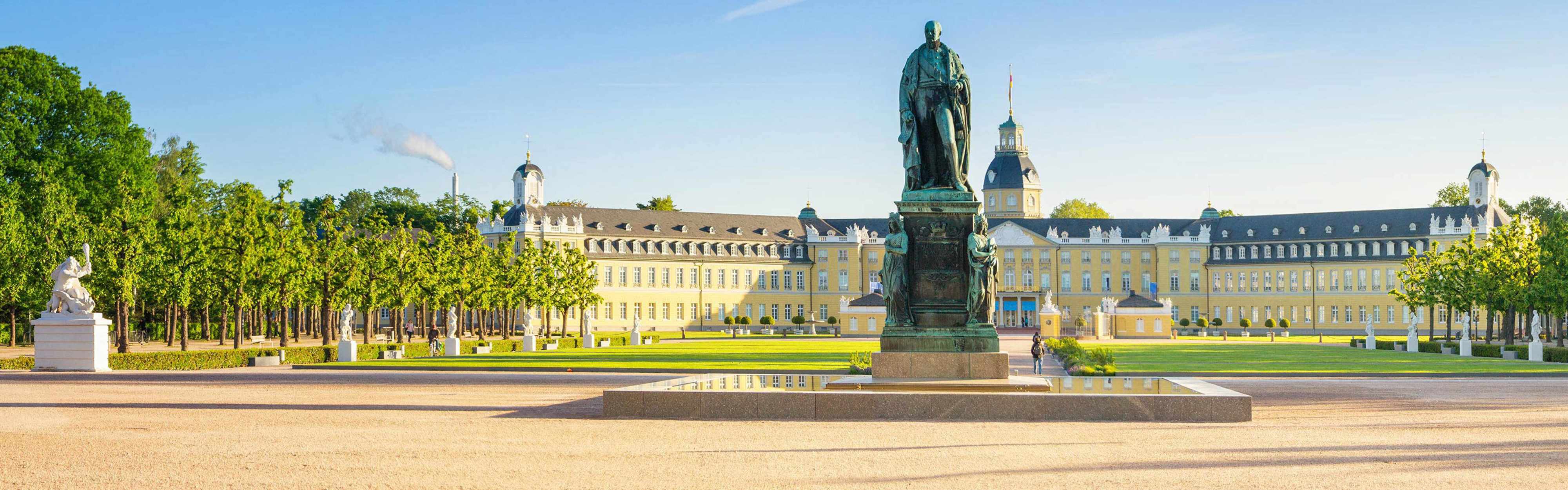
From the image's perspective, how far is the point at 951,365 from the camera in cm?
2106

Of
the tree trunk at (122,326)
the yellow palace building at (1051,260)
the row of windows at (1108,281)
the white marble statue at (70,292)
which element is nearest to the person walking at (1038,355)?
the white marble statue at (70,292)

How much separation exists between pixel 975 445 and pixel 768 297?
118559mm

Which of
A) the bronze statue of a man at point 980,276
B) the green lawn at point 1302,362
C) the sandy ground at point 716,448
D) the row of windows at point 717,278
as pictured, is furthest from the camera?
the row of windows at point 717,278

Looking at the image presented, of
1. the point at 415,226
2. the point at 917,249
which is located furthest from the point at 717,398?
the point at 415,226

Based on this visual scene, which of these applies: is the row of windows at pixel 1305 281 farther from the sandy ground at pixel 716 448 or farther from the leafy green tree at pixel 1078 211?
the sandy ground at pixel 716 448

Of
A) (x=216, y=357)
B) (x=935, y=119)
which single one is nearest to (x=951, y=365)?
(x=935, y=119)

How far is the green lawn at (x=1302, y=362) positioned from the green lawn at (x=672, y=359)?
1065 centimetres

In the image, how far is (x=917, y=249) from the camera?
21297mm

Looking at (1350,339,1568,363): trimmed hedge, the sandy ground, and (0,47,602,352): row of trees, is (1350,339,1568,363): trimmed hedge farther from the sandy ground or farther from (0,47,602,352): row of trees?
(0,47,602,352): row of trees

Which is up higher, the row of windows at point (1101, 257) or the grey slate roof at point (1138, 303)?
the row of windows at point (1101, 257)

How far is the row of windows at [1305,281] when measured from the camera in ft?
425

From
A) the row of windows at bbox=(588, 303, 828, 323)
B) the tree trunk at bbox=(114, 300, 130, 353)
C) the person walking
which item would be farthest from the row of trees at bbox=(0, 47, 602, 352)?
the row of windows at bbox=(588, 303, 828, 323)

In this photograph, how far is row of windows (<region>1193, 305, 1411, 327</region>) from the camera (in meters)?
128

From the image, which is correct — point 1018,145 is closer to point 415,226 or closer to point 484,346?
point 415,226
